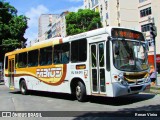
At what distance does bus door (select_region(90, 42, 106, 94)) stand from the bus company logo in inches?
108

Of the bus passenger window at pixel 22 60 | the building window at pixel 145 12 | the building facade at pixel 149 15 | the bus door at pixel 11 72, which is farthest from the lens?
the building window at pixel 145 12

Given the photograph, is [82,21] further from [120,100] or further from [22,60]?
[120,100]

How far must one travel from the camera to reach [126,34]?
41.2 feet

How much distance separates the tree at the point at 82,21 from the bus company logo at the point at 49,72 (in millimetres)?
41328

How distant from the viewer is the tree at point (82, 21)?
58188mm

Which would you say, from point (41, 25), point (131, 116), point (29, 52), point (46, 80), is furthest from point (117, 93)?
point (41, 25)

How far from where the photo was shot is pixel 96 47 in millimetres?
12562

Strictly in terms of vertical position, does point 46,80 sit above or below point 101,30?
below

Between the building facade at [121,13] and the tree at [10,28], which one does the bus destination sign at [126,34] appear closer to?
the tree at [10,28]

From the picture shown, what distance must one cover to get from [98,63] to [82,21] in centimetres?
4749

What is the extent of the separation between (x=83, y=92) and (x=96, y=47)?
2013mm

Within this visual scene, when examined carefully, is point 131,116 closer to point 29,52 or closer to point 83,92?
point 83,92

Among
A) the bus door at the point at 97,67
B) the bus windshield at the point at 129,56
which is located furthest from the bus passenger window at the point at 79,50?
the bus windshield at the point at 129,56

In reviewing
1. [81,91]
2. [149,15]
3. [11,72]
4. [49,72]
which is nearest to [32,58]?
[49,72]
